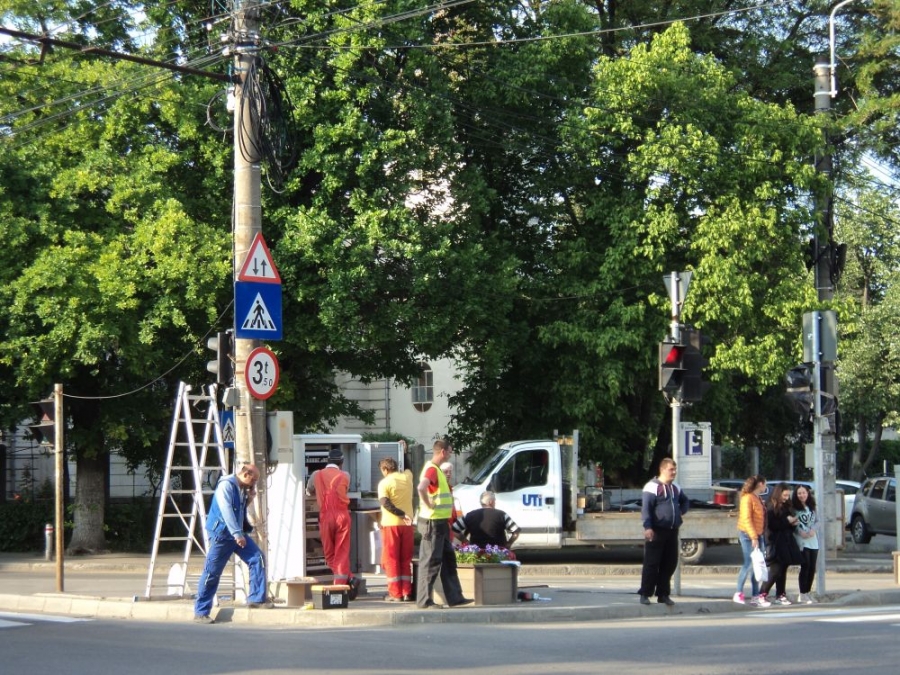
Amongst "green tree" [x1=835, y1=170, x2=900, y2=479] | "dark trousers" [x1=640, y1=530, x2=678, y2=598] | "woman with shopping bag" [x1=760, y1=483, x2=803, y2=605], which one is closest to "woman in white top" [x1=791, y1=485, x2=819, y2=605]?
"woman with shopping bag" [x1=760, y1=483, x2=803, y2=605]

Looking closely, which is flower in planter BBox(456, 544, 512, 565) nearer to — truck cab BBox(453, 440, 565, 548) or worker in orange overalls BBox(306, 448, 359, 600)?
worker in orange overalls BBox(306, 448, 359, 600)

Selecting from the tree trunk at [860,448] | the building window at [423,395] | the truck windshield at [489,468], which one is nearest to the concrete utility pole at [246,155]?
the truck windshield at [489,468]

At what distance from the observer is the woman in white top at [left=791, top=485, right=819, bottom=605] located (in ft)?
52.6

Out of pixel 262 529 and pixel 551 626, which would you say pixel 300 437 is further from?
pixel 551 626

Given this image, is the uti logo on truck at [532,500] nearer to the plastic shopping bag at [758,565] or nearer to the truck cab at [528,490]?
the truck cab at [528,490]

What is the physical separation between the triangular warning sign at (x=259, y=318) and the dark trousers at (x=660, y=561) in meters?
5.07

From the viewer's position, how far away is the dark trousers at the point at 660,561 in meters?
14.6

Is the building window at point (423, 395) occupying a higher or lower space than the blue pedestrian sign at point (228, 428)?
higher

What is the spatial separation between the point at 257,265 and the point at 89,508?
1479 centimetres

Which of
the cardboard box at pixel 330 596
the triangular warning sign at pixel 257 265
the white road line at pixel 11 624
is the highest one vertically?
the triangular warning sign at pixel 257 265

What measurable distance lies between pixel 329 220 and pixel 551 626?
38.1 feet

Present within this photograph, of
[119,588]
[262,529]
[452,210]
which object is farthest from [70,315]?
[262,529]

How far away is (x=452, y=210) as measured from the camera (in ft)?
82.5

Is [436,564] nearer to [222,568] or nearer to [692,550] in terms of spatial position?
[222,568]
